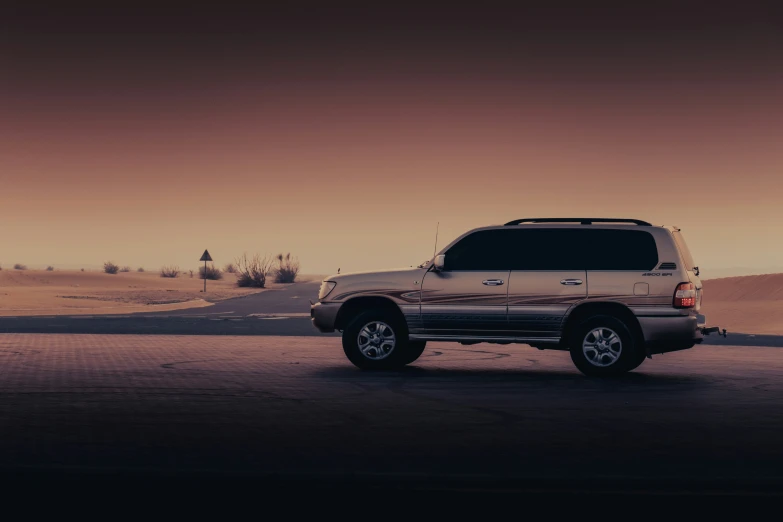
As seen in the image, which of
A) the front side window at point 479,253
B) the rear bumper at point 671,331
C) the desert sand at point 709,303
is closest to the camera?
the rear bumper at point 671,331

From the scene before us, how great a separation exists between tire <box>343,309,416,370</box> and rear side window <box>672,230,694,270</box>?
177 inches

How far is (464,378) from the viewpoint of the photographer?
57.8ft

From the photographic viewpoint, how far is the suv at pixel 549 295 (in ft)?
57.4

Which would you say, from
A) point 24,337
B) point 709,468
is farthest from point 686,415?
point 24,337

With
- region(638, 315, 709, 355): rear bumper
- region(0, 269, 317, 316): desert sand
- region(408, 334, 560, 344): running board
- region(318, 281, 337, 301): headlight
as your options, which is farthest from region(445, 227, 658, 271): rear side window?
region(0, 269, 317, 316): desert sand

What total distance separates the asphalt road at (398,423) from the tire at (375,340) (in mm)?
487

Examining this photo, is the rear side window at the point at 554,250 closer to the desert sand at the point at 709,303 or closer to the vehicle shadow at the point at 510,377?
A: the vehicle shadow at the point at 510,377

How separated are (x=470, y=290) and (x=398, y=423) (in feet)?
20.5

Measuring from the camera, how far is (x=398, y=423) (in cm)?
1223

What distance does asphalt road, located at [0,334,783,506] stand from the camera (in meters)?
9.14

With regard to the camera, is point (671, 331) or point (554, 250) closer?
point (671, 331)

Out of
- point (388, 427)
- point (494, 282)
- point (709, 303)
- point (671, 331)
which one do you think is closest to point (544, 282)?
point (494, 282)

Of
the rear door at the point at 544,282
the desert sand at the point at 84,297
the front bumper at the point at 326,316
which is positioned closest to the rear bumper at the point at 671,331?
the rear door at the point at 544,282

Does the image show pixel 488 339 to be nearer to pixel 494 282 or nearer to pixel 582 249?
pixel 494 282
